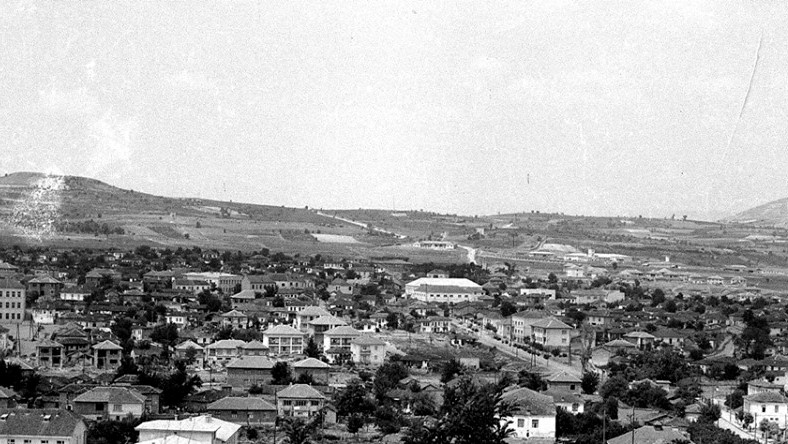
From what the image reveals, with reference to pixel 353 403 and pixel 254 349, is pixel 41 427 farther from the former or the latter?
pixel 254 349

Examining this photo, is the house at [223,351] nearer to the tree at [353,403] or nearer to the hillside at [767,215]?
the tree at [353,403]

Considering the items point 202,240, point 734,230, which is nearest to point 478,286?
point 202,240

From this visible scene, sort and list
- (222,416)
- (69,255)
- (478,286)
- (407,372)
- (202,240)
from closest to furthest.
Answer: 1. (222,416)
2. (407,372)
3. (478,286)
4. (69,255)
5. (202,240)

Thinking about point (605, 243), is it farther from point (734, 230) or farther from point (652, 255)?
point (734, 230)

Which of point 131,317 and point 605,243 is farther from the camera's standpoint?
point 605,243

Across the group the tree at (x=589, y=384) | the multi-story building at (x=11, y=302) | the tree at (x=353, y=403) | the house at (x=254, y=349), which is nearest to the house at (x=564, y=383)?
the tree at (x=589, y=384)

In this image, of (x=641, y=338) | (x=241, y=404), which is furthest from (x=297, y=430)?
(x=641, y=338)
